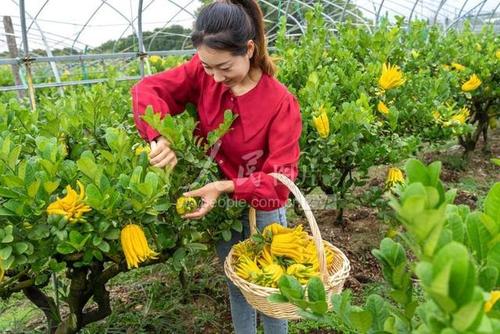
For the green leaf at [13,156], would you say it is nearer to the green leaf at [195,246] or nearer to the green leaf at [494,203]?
the green leaf at [195,246]

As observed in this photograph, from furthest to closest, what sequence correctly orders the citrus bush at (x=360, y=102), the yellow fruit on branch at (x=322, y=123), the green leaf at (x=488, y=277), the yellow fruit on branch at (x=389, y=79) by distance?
the yellow fruit on branch at (x=389, y=79), the citrus bush at (x=360, y=102), the yellow fruit on branch at (x=322, y=123), the green leaf at (x=488, y=277)

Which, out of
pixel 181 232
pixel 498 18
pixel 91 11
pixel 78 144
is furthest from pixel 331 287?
pixel 498 18

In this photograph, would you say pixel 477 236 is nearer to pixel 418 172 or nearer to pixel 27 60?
pixel 418 172

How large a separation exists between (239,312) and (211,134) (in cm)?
91

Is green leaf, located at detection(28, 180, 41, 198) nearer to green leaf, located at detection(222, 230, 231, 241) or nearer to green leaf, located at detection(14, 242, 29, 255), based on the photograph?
green leaf, located at detection(14, 242, 29, 255)

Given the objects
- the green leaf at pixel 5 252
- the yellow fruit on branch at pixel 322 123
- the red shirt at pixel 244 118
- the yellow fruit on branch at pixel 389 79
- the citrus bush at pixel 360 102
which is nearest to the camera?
the green leaf at pixel 5 252

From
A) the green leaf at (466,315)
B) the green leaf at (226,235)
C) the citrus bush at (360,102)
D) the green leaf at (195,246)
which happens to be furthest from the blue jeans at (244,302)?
the green leaf at (466,315)

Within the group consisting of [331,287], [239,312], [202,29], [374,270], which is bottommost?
[374,270]

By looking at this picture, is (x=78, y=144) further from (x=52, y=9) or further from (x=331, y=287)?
(x=52, y=9)

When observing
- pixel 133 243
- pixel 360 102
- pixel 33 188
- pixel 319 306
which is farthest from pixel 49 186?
pixel 360 102

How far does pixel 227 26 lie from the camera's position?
1.57 meters

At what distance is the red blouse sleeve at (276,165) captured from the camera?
1552 millimetres

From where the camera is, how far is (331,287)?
1.46 meters

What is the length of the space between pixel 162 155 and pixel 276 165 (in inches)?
15.7
